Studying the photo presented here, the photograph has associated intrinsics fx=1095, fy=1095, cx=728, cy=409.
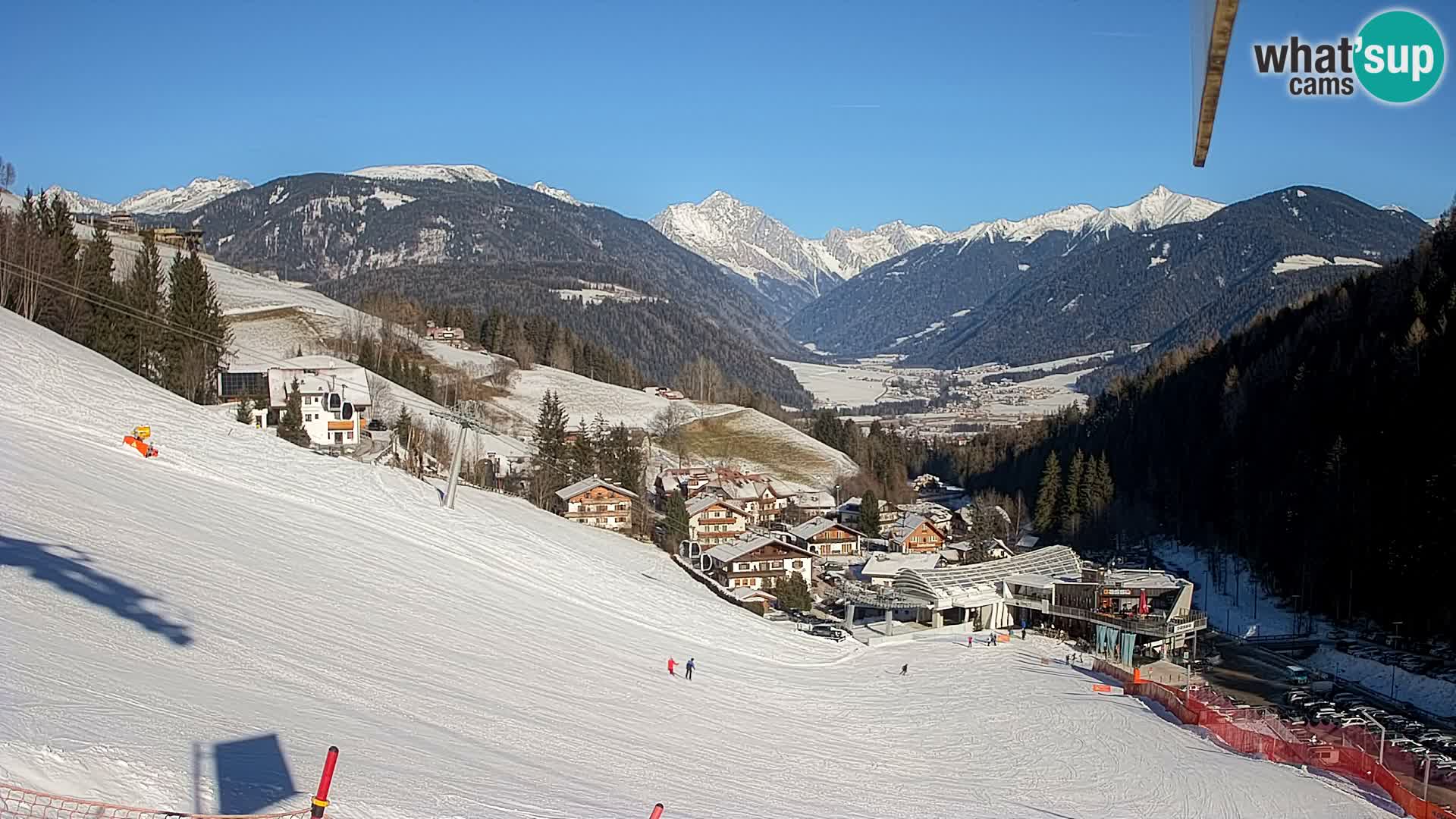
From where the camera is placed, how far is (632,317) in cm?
19462

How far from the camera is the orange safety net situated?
28.5 ft

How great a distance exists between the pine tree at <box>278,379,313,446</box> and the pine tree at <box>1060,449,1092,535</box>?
2000 inches

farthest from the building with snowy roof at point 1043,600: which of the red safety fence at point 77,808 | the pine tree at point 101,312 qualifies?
the red safety fence at point 77,808

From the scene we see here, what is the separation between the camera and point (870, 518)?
69438 mm

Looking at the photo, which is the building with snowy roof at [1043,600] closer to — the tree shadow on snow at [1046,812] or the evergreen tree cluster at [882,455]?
the tree shadow on snow at [1046,812]

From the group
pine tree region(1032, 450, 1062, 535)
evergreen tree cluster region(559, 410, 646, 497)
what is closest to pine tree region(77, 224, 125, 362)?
evergreen tree cluster region(559, 410, 646, 497)

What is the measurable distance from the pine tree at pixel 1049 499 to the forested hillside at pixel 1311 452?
15 cm

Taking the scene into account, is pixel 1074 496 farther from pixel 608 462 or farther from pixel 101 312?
pixel 101 312

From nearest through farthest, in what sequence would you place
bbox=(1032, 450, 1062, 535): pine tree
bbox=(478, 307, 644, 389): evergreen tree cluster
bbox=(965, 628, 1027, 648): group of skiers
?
1. bbox=(965, 628, 1027, 648): group of skiers
2. bbox=(1032, 450, 1062, 535): pine tree
3. bbox=(478, 307, 644, 389): evergreen tree cluster

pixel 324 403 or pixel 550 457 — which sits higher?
pixel 324 403

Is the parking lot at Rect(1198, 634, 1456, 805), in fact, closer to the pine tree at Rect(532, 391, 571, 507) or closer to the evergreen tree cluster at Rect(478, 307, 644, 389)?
the pine tree at Rect(532, 391, 571, 507)

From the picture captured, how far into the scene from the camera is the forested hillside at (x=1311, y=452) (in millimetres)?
47219

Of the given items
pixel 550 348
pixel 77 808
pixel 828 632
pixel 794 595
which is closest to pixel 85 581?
pixel 77 808

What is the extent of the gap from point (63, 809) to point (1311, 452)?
220 feet
